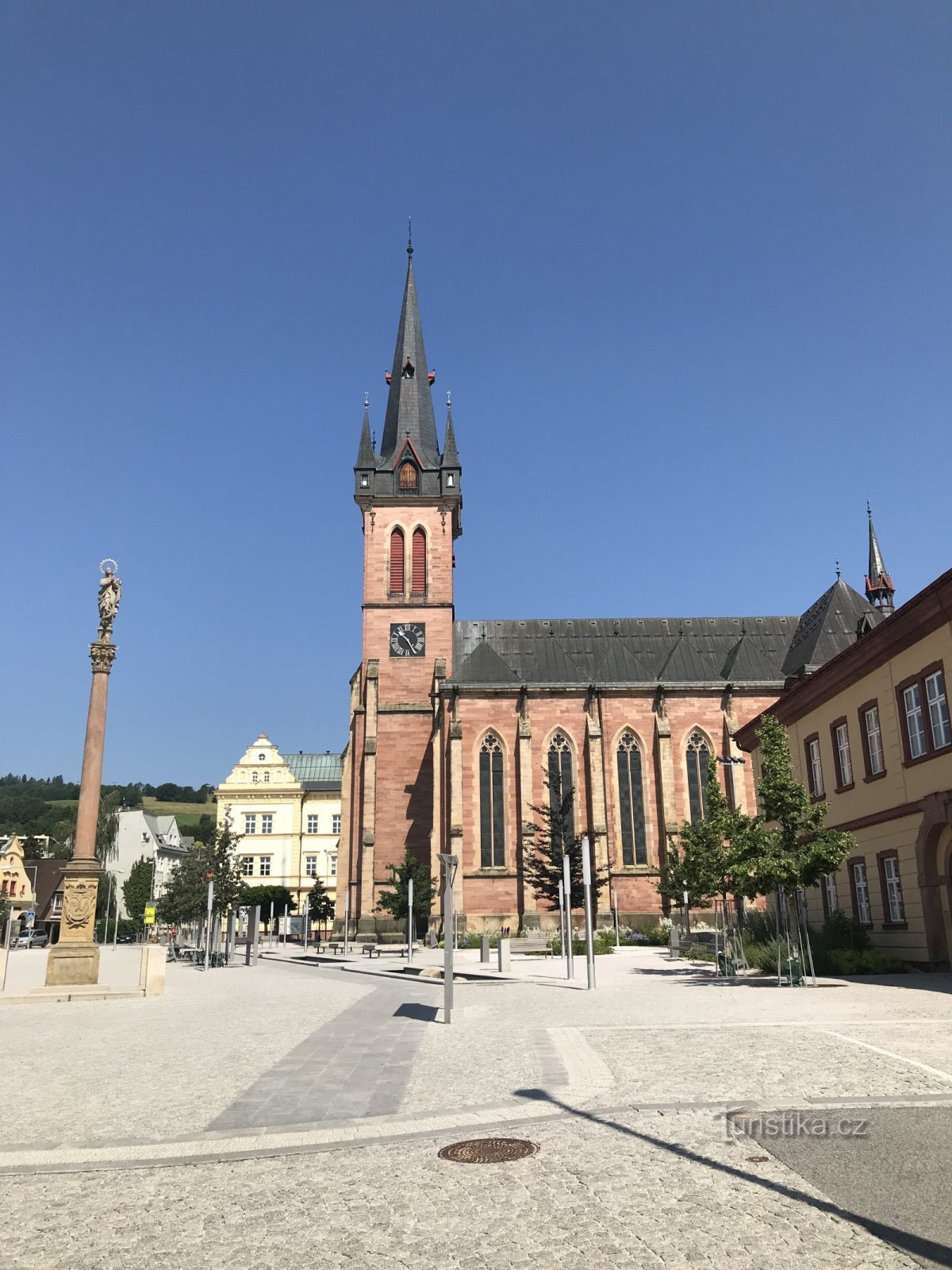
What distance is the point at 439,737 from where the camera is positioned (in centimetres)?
5222

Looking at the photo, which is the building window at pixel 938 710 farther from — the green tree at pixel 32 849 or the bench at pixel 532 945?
the green tree at pixel 32 849

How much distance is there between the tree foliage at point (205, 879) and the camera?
131 feet

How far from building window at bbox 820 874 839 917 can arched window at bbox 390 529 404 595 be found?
34.4 meters

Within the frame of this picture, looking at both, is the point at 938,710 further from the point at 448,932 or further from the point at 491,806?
the point at 491,806

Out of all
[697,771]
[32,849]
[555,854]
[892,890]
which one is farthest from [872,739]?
[32,849]

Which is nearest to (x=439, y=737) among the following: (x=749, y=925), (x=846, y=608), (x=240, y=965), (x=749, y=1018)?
(x=240, y=965)

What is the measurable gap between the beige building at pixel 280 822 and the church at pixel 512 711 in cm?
2855

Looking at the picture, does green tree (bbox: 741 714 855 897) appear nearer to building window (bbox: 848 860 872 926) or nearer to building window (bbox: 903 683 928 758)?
building window (bbox: 903 683 928 758)

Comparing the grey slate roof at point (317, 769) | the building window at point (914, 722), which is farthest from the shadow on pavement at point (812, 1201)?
the grey slate roof at point (317, 769)

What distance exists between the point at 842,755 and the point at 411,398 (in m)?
42.3

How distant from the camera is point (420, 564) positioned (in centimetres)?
5800

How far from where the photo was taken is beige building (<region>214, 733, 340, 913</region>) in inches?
3255

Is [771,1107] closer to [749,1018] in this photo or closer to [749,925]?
[749,1018]

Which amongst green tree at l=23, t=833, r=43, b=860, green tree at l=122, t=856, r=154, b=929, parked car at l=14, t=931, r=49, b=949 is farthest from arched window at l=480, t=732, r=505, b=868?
green tree at l=23, t=833, r=43, b=860
